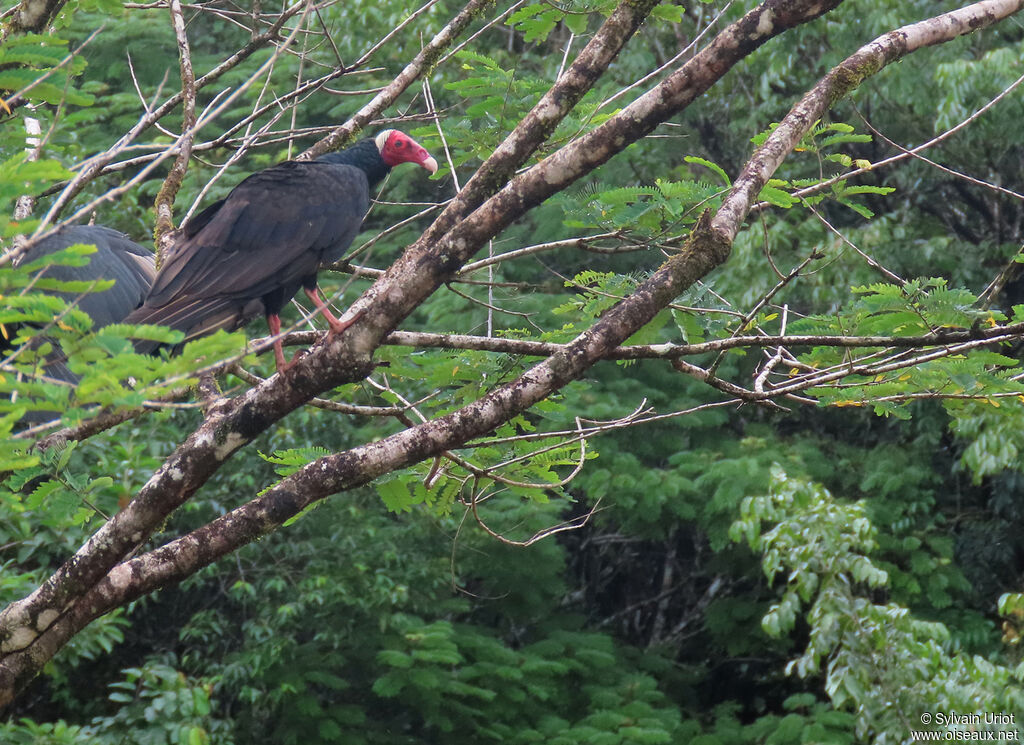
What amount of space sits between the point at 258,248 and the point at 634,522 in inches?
174

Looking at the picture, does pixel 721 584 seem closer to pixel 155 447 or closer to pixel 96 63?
pixel 155 447

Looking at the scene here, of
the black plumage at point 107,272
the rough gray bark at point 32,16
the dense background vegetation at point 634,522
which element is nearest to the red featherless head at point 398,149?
the dense background vegetation at point 634,522

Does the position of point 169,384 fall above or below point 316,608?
above

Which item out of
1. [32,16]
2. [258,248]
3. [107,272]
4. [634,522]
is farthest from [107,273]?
[634,522]

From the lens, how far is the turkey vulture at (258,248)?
10.2ft

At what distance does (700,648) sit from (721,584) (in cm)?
55

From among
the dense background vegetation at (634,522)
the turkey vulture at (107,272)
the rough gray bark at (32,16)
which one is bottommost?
the dense background vegetation at (634,522)

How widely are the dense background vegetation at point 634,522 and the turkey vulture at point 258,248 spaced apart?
102cm

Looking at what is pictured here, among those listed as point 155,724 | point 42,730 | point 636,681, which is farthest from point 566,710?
point 42,730

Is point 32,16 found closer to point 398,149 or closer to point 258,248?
point 258,248

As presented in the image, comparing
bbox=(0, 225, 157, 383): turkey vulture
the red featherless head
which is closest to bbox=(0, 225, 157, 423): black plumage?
bbox=(0, 225, 157, 383): turkey vulture

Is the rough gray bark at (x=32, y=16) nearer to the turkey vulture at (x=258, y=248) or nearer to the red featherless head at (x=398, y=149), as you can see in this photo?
the turkey vulture at (x=258, y=248)

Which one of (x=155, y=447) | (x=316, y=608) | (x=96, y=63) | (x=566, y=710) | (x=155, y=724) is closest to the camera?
(x=155, y=724)

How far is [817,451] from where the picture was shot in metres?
7.33
